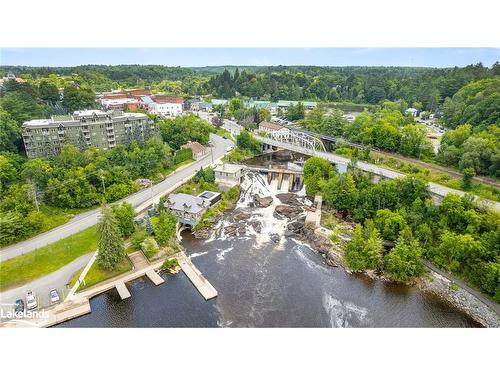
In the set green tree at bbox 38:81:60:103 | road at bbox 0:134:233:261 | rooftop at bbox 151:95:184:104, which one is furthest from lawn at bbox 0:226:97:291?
rooftop at bbox 151:95:184:104

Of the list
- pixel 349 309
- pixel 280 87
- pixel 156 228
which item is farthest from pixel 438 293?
pixel 280 87

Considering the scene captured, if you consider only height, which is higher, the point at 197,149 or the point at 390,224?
the point at 390,224

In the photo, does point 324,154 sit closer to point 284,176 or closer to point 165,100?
point 284,176

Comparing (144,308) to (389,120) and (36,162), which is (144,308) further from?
(389,120)

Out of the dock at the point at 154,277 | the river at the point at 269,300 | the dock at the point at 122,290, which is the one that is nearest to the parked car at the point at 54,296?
the river at the point at 269,300

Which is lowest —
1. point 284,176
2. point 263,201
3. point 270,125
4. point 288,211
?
point 284,176

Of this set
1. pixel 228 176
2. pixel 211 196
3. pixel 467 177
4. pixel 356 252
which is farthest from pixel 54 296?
pixel 467 177
